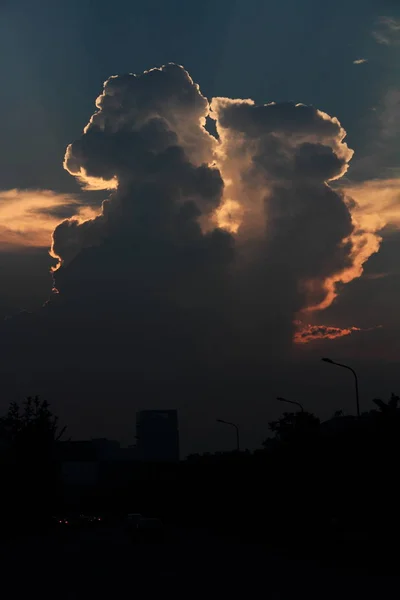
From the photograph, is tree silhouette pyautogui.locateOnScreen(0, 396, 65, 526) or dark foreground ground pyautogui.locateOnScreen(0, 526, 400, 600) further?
tree silhouette pyautogui.locateOnScreen(0, 396, 65, 526)

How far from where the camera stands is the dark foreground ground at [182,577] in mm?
26547

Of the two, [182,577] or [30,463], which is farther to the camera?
[30,463]

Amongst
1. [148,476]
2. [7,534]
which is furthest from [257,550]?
[148,476]

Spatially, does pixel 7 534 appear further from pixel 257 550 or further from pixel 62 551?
pixel 257 550

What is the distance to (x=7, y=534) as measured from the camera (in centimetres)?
8750

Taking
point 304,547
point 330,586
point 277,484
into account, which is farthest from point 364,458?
point 330,586

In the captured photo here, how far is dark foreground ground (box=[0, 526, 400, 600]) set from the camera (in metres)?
26.5

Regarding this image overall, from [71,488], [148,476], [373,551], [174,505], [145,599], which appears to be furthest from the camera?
[71,488]

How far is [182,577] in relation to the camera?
3238cm

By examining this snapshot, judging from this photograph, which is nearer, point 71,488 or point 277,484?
point 277,484

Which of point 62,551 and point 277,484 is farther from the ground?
point 277,484

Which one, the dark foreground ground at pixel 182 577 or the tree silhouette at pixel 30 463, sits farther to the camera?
the tree silhouette at pixel 30 463

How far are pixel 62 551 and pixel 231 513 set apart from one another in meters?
33.5

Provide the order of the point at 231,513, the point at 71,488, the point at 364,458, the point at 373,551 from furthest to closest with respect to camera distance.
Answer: the point at 71,488 → the point at 231,513 → the point at 364,458 → the point at 373,551
